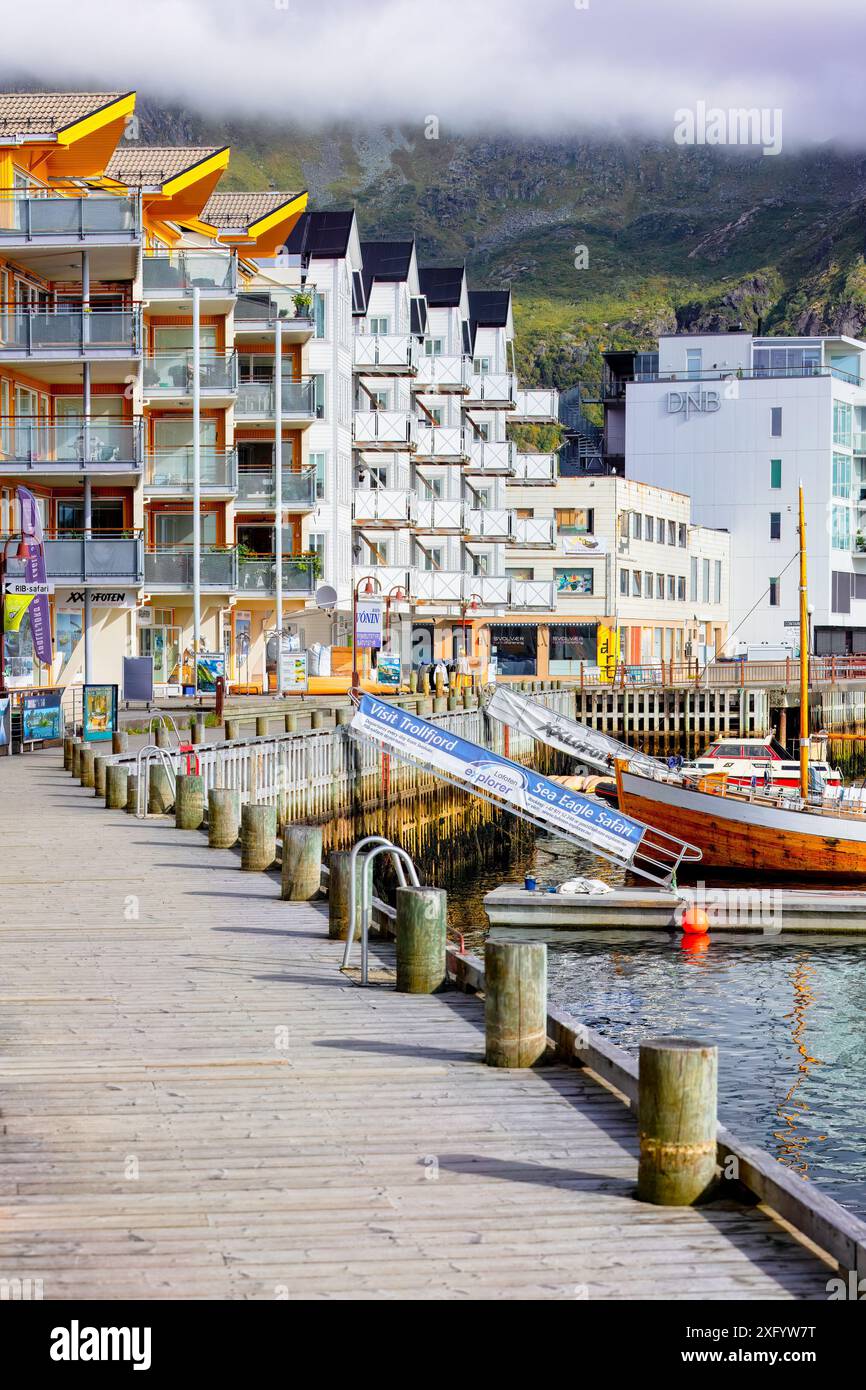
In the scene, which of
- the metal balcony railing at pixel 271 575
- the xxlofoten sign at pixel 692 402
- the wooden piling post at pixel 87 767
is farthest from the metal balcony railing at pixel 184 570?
the xxlofoten sign at pixel 692 402

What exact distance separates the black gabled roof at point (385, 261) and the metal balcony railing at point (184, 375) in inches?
945

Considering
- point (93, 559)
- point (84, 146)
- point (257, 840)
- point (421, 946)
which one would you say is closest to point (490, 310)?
point (84, 146)

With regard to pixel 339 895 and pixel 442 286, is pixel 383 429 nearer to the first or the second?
pixel 442 286

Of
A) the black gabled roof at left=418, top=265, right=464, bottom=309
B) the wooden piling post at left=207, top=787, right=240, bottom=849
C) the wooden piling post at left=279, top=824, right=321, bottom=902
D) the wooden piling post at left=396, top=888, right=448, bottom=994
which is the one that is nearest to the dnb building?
the black gabled roof at left=418, top=265, right=464, bottom=309

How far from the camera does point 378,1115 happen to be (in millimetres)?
12266

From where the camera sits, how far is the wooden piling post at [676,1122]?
33.7ft


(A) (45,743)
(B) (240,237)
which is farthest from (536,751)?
(A) (45,743)

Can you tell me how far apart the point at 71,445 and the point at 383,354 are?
2864 centimetres

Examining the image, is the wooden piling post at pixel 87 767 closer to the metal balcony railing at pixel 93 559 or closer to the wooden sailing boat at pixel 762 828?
the wooden sailing boat at pixel 762 828

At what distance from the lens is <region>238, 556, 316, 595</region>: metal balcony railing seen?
68.9 m

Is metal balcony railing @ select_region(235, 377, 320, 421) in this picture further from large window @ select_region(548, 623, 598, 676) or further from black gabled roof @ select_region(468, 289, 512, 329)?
black gabled roof @ select_region(468, 289, 512, 329)

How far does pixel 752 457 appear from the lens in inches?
4712
